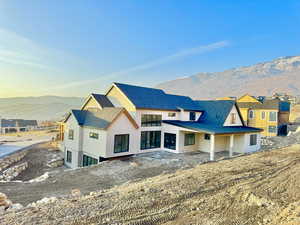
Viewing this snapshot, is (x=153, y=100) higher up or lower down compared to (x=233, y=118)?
higher up

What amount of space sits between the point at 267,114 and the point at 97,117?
2800 cm

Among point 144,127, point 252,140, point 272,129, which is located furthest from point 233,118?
point 272,129

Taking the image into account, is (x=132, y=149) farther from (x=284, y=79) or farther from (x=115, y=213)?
(x=284, y=79)

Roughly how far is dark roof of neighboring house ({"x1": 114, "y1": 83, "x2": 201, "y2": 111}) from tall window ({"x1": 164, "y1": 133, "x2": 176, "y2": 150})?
289 centimetres

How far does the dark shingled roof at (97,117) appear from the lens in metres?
15.6

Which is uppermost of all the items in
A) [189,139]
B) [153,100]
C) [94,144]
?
[153,100]

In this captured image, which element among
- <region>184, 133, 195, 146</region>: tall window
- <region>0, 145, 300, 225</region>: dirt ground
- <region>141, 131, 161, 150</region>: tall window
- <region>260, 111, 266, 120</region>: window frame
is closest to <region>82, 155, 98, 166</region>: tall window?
<region>141, 131, 161, 150</region>: tall window

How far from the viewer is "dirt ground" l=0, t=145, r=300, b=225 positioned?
475cm

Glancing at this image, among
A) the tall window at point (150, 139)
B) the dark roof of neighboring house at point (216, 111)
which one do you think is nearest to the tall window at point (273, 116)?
the dark roof of neighboring house at point (216, 111)

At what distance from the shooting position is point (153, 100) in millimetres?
19625

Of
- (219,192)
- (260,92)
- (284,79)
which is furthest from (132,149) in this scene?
(284,79)

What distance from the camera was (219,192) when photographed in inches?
254

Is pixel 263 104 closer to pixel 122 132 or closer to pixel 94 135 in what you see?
pixel 122 132

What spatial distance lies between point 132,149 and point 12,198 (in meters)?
9.86
